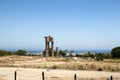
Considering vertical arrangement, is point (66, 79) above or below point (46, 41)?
below

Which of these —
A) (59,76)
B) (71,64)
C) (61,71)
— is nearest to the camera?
(59,76)

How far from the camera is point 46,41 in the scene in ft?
172

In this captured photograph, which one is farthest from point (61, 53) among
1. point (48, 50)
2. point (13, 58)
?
point (13, 58)

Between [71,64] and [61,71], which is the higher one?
[71,64]

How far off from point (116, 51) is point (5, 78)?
42053 mm

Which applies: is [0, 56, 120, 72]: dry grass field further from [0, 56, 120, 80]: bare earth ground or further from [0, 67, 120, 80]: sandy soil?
[0, 67, 120, 80]: sandy soil

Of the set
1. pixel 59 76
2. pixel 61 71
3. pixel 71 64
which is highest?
pixel 71 64

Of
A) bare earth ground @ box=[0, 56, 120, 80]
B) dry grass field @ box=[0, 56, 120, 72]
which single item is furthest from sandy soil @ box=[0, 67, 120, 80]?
dry grass field @ box=[0, 56, 120, 72]

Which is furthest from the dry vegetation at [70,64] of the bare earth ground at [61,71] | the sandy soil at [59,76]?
the sandy soil at [59,76]

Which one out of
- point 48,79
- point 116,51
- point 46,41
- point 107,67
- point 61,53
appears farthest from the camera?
point 61,53

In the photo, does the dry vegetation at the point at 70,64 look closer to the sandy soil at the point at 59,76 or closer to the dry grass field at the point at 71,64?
the dry grass field at the point at 71,64

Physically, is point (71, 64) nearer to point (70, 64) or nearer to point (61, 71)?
A: point (70, 64)

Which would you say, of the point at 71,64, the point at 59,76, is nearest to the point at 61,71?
the point at 59,76

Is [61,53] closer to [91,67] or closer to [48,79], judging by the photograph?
[91,67]
